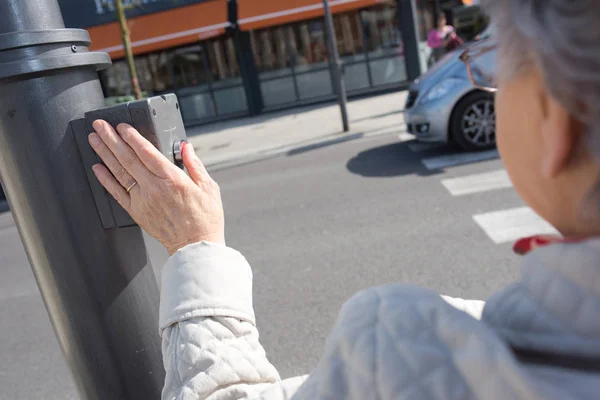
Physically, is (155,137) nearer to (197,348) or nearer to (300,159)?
(197,348)

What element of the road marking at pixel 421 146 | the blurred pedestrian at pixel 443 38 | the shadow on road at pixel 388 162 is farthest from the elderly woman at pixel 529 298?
the blurred pedestrian at pixel 443 38

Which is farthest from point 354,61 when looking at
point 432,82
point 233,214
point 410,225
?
point 410,225

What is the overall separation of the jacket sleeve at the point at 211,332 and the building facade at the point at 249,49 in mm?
15241

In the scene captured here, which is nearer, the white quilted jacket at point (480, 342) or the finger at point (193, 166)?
the white quilted jacket at point (480, 342)

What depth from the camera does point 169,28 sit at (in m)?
16.5

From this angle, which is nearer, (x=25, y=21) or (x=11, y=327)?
(x=25, y=21)

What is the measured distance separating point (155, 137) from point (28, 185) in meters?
0.28

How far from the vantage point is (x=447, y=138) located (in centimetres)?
813

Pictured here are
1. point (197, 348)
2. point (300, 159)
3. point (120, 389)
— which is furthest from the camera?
point (300, 159)

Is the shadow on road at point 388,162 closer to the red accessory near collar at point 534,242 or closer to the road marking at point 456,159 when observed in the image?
the road marking at point 456,159

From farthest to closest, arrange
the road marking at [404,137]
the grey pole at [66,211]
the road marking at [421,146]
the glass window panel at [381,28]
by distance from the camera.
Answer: the glass window panel at [381,28], the road marking at [404,137], the road marking at [421,146], the grey pole at [66,211]

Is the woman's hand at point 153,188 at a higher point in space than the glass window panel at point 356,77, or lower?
higher

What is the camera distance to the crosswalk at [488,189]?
500cm

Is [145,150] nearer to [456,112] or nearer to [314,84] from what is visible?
[456,112]
